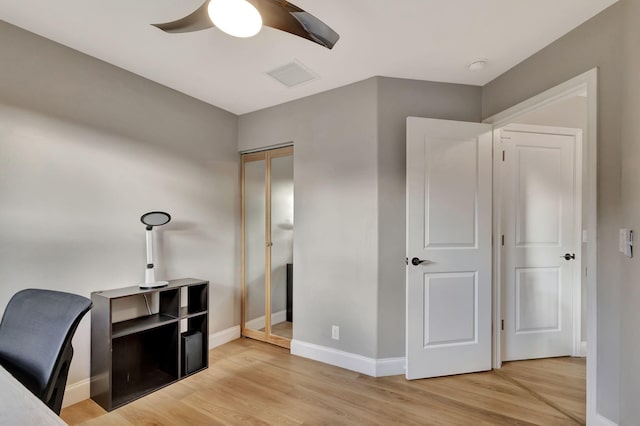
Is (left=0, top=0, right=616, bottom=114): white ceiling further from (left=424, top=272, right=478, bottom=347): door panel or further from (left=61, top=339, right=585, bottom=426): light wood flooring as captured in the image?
(left=61, top=339, right=585, bottom=426): light wood flooring

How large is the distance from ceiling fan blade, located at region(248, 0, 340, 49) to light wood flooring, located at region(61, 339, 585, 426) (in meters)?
2.24

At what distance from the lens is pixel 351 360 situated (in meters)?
2.57

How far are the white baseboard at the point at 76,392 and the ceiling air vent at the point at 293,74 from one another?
2.73 metres

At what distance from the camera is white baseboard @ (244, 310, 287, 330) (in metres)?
3.21

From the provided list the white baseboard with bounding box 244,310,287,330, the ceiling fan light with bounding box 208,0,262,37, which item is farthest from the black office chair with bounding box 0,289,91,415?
the white baseboard with bounding box 244,310,287,330

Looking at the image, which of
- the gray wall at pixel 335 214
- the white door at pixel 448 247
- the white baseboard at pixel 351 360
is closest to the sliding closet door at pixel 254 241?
the gray wall at pixel 335 214

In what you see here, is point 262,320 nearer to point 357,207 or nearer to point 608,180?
point 357,207

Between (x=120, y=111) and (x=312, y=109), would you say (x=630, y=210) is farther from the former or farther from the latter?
(x=120, y=111)

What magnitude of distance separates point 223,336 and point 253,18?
2.96 m

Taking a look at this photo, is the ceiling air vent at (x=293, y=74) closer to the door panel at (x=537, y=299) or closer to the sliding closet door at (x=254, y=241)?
the sliding closet door at (x=254, y=241)

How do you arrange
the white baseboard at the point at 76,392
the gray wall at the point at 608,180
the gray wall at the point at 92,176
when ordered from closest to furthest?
the gray wall at the point at 608,180 → the gray wall at the point at 92,176 → the white baseboard at the point at 76,392

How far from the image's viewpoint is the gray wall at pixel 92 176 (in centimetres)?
187

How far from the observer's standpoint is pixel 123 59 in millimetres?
2252

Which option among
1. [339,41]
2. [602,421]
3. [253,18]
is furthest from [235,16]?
[602,421]
